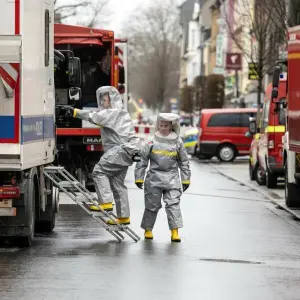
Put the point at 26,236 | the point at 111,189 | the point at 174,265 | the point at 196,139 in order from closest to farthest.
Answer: the point at 174,265
the point at 26,236
the point at 111,189
the point at 196,139

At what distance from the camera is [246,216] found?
19.2 meters

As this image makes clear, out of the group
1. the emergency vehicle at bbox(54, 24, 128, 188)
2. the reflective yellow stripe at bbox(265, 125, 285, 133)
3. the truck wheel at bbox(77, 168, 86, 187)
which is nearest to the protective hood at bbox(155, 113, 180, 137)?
the emergency vehicle at bbox(54, 24, 128, 188)

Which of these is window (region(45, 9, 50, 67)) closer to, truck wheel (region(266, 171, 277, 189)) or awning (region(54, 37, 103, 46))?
awning (region(54, 37, 103, 46))

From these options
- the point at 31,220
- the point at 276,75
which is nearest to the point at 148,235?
the point at 31,220

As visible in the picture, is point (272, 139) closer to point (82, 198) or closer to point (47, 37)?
point (82, 198)

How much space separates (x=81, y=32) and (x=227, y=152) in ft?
66.3

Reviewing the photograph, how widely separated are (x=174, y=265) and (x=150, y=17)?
123 metres

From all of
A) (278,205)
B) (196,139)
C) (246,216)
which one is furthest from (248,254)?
(196,139)

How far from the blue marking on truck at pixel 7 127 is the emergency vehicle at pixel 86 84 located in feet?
36.7

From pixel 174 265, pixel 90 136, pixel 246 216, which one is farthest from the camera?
pixel 90 136

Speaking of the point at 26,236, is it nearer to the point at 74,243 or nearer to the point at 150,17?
the point at 74,243

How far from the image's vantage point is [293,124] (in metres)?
20.1

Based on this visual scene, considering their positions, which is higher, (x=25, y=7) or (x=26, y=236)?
(x=25, y=7)

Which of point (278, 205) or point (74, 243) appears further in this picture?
point (278, 205)
